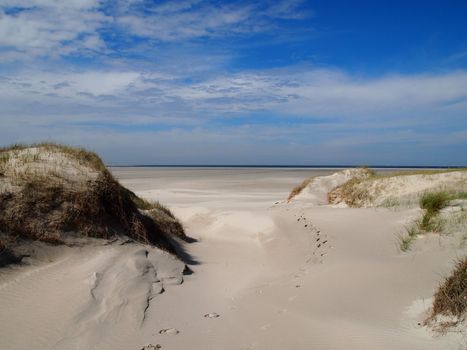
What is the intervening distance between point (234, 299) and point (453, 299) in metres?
2.59

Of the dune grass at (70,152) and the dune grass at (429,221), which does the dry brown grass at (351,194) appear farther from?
the dune grass at (70,152)

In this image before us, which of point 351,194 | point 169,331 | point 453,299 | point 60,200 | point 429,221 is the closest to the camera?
point 453,299

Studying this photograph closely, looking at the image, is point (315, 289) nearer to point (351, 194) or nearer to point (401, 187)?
point (401, 187)

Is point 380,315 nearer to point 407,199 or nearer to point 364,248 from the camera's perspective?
point 364,248

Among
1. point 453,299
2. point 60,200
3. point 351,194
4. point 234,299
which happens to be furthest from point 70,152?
point 351,194

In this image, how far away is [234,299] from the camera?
17.9 feet

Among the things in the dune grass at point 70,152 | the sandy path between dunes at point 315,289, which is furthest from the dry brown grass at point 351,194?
the dune grass at point 70,152

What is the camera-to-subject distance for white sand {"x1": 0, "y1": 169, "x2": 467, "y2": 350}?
13.5 feet

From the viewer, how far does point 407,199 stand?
10766 mm

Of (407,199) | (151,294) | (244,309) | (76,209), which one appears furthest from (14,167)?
(407,199)

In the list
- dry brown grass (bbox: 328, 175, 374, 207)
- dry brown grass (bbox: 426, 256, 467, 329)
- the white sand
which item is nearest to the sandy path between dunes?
the white sand

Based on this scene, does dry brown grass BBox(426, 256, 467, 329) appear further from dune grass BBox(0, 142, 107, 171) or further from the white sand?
dune grass BBox(0, 142, 107, 171)

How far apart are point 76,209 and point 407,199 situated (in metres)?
8.17

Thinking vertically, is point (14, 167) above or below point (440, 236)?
above
